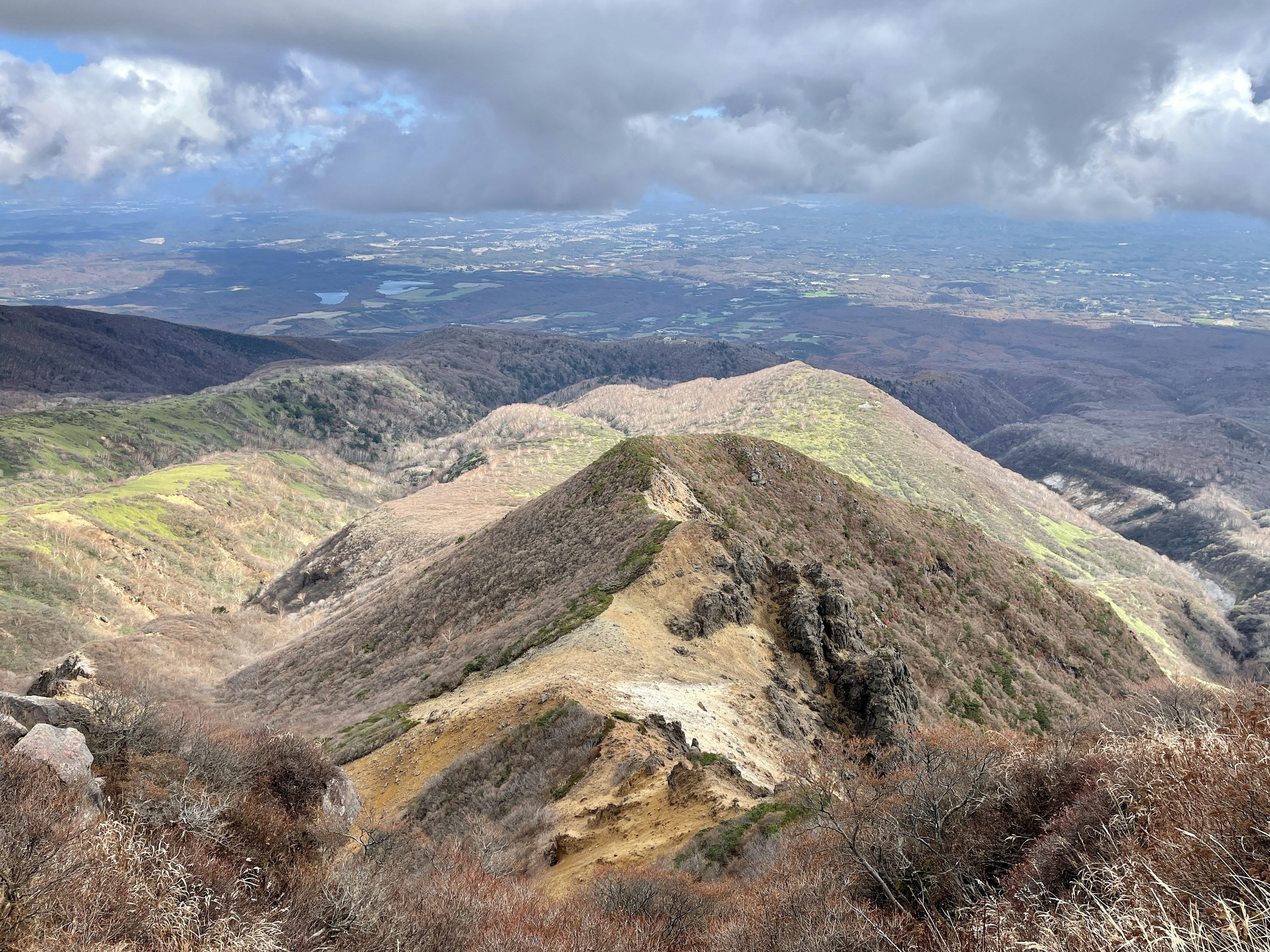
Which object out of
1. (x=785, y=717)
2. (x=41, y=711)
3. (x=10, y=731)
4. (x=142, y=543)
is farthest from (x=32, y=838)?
(x=142, y=543)

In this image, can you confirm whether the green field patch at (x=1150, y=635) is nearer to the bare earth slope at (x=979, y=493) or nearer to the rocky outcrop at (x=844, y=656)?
the bare earth slope at (x=979, y=493)

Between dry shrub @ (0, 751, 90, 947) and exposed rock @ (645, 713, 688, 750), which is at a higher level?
dry shrub @ (0, 751, 90, 947)

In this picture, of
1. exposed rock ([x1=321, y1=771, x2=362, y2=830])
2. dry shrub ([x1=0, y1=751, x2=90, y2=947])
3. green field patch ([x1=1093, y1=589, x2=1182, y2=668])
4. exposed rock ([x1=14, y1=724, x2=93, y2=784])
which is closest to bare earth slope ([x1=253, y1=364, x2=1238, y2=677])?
green field patch ([x1=1093, y1=589, x2=1182, y2=668])

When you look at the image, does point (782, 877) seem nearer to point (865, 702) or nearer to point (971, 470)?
point (865, 702)

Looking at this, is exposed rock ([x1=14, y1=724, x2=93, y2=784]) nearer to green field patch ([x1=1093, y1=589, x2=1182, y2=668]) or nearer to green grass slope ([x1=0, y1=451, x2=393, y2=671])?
green grass slope ([x1=0, y1=451, x2=393, y2=671])

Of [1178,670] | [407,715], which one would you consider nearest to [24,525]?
[407,715]

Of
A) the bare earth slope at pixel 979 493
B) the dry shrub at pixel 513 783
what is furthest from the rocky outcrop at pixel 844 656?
the bare earth slope at pixel 979 493

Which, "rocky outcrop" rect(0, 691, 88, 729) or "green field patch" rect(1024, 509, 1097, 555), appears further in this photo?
"green field patch" rect(1024, 509, 1097, 555)
